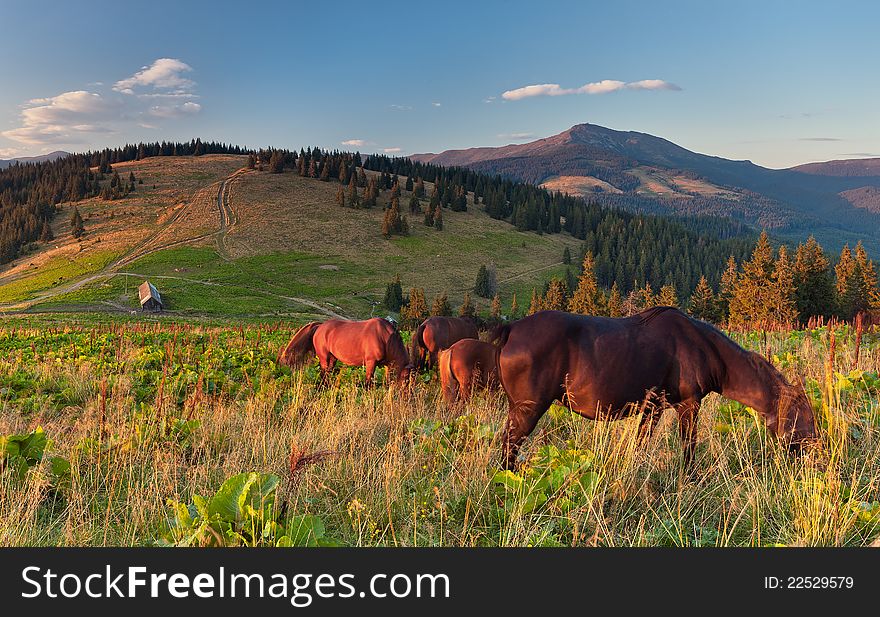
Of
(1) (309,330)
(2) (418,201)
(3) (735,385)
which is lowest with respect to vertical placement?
(1) (309,330)

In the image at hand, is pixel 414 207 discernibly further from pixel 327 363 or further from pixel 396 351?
pixel 396 351

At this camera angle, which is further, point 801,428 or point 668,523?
point 801,428

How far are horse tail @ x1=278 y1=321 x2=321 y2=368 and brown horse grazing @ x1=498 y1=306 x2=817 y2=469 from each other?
369 inches

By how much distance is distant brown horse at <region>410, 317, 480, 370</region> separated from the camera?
12.8m

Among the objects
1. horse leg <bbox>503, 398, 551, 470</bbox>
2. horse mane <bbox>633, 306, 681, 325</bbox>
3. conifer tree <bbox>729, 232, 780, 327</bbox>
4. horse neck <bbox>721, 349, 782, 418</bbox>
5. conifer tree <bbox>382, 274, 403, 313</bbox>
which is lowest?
conifer tree <bbox>382, 274, 403, 313</bbox>

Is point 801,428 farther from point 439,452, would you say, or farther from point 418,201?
point 418,201

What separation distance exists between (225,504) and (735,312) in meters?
71.9

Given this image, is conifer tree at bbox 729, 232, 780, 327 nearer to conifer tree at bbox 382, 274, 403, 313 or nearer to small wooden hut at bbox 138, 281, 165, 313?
conifer tree at bbox 382, 274, 403, 313

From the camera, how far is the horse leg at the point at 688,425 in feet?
16.6

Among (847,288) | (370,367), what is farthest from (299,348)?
(847,288)

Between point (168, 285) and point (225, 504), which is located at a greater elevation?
point (225, 504)

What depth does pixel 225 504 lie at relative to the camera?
3617 millimetres

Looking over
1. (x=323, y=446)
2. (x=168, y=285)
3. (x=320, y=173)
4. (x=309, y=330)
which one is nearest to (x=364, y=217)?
(x=320, y=173)

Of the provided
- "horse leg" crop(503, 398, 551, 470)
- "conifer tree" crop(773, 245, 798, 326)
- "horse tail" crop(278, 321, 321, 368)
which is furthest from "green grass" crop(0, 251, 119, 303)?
"conifer tree" crop(773, 245, 798, 326)
